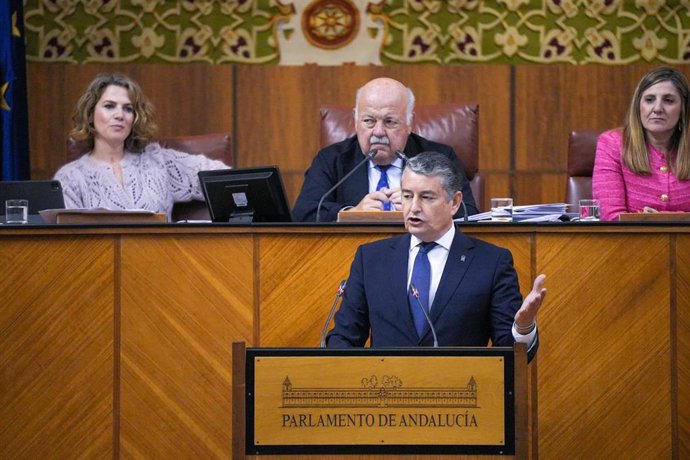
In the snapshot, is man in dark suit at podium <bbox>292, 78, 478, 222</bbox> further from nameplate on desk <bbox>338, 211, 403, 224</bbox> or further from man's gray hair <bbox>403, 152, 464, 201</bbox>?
man's gray hair <bbox>403, 152, 464, 201</bbox>

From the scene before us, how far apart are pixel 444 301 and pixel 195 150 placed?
191cm

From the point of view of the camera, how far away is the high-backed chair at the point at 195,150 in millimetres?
4566

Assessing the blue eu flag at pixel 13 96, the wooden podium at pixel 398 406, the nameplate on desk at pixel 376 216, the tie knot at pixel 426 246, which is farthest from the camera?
the blue eu flag at pixel 13 96

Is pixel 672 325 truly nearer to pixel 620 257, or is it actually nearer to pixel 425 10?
pixel 620 257

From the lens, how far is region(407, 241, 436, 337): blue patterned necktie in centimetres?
300

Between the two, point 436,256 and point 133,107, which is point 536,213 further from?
point 133,107

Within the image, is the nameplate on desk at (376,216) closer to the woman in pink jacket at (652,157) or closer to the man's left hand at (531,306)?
the man's left hand at (531,306)

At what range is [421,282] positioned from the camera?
3031mm

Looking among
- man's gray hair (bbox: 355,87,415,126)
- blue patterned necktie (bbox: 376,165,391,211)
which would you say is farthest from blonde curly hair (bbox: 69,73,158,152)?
blue patterned necktie (bbox: 376,165,391,211)

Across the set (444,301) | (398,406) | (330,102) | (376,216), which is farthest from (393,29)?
(398,406)

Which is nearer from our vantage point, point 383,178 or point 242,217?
point 242,217

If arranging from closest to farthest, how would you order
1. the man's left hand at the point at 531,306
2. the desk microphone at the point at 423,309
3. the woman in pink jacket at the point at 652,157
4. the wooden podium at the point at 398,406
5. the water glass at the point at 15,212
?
the wooden podium at the point at 398,406 → the man's left hand at the point at 531,306 → the desk microphone at the point at 423,309 → the water glass at the point at 15,212 → the woman in pink jacket at the point at 652,157

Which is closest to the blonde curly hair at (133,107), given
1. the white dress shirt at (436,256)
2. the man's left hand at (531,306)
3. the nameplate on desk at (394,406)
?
the white dress shirt at (436,256)

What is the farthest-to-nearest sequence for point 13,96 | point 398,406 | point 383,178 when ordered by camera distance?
point 13,96 → point 383,178 → point 398,406
